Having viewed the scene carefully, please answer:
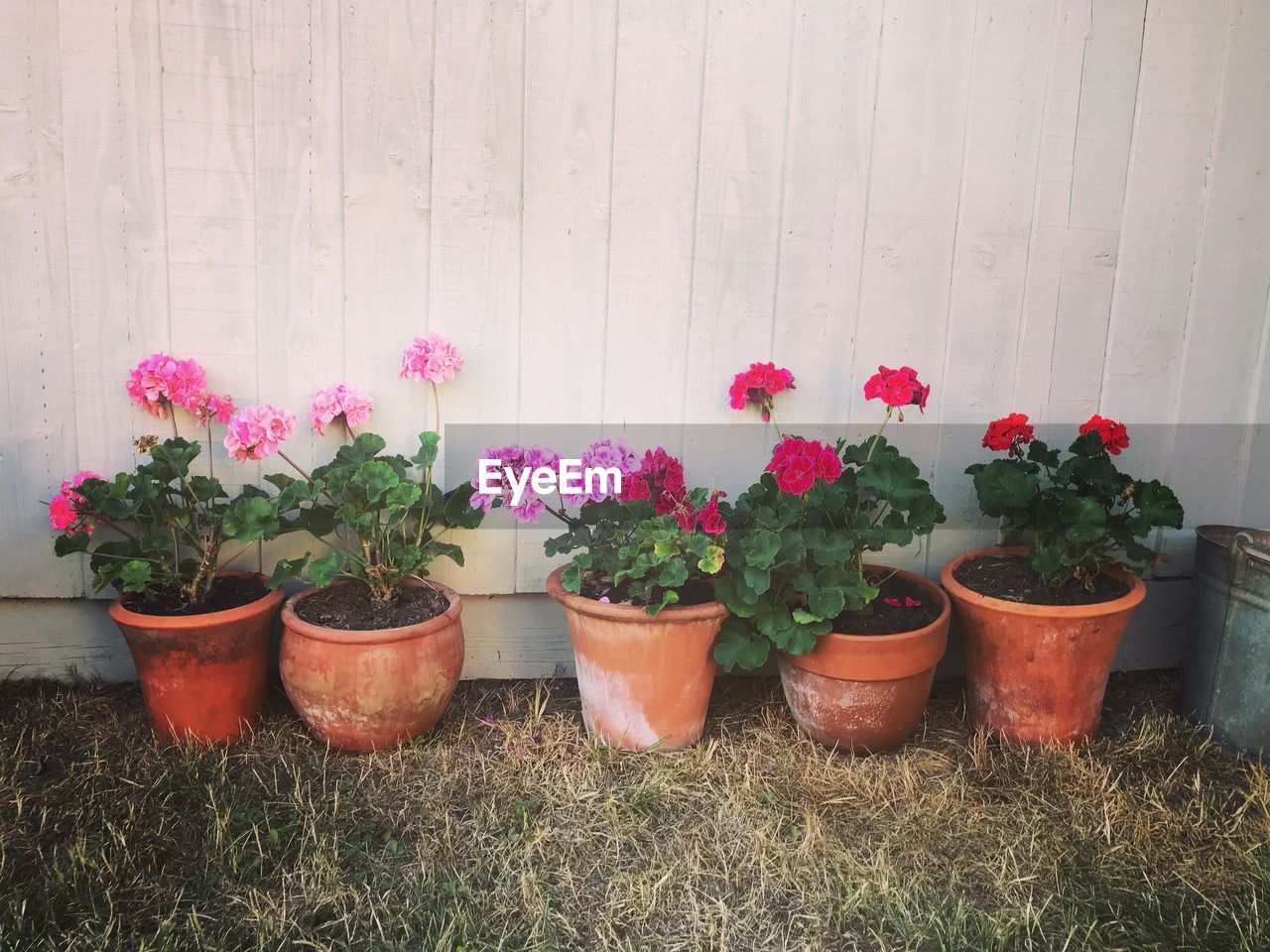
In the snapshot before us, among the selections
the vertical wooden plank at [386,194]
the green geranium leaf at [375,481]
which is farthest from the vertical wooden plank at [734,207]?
the green geranium leaf at [375,481]

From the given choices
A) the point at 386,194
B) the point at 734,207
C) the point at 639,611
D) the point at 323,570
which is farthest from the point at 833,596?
the point at 386,194

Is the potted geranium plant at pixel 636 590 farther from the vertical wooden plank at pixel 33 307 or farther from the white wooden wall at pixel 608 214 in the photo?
the vertical wooden plank at pixel 33 307

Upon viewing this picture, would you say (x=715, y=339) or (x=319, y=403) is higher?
(x=715, y=339)

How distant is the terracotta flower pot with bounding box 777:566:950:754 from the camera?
208 cm

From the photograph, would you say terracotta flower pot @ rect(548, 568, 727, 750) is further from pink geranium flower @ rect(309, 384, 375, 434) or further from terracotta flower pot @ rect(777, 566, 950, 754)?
pink geranium flower @ rect(309, 384, 375, 434)

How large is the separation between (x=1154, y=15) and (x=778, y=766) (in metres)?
2.12

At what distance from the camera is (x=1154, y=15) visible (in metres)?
2.38

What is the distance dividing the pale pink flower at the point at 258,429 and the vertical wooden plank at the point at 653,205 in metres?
0.77

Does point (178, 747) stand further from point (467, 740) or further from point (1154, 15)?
point (1154, 15)

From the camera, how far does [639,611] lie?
203 cm

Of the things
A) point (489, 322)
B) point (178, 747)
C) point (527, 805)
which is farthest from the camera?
point (489, 322)

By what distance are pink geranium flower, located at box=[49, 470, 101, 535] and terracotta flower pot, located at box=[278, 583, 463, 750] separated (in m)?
0.48

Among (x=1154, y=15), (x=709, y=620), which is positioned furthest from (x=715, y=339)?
(x=1154, y=15)

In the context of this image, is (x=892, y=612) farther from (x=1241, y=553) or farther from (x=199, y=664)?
(x=199, y=664)
